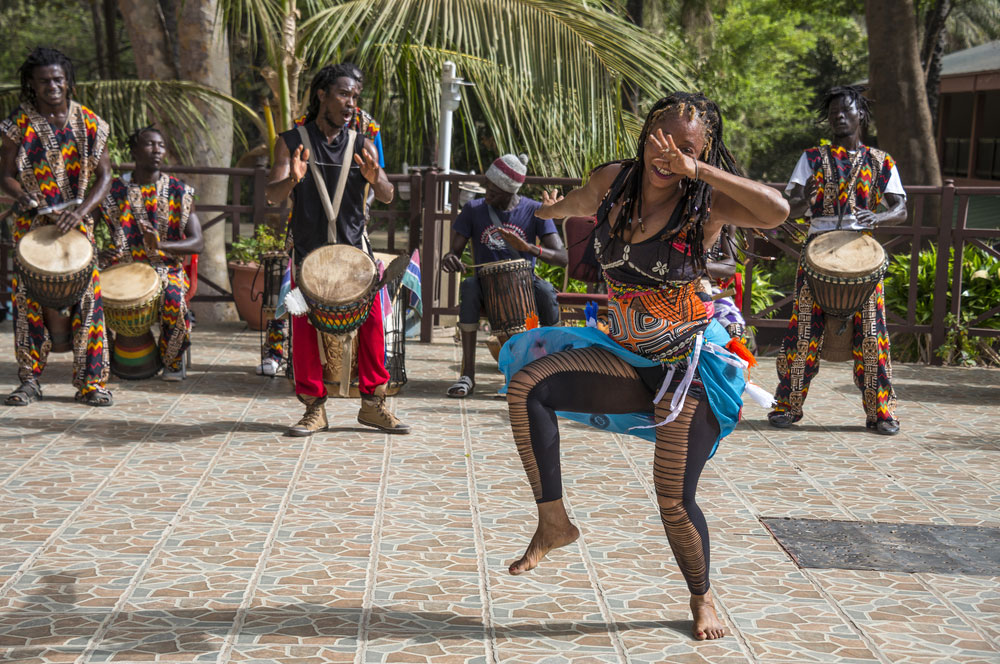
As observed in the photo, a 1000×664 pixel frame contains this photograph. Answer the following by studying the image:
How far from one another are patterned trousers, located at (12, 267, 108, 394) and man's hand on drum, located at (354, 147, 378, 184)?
2.20m

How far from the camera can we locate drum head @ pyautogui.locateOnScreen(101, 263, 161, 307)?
8.32 m

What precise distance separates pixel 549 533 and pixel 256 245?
7717 millimetres

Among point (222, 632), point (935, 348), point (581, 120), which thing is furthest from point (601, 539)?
point (935, 348)

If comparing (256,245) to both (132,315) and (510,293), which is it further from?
(510,293)

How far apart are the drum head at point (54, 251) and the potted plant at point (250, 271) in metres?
3.31

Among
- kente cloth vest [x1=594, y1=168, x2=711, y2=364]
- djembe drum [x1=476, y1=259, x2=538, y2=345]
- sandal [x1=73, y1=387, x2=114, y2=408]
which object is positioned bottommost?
sandal [x1=73, y1=387, x2=114, y2=408]

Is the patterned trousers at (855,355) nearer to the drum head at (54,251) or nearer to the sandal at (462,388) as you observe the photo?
the sandal at (462,388)

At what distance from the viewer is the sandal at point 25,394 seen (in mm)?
7598

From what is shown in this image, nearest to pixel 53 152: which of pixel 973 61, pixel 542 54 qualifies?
pixel 542 54

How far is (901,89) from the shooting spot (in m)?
14.5

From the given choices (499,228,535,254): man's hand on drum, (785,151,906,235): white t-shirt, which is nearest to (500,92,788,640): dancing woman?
(785,151,906,235): white t-shirt

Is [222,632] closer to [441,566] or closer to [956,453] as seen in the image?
[441,566]

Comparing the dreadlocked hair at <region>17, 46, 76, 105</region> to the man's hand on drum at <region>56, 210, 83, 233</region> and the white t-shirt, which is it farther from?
the white t-shirt

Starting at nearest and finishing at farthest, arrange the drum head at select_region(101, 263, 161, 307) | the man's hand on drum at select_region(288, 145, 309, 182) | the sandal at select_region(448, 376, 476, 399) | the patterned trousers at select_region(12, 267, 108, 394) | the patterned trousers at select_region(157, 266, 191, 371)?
the man's hand on drum at select_region(288, 145, 309, 182)
the patterned trousers at select_region(12, 267, 108, 394)
the drum head at select_region(101, 263, 161, 307)
the sandal at select_region(448, 376, 476, 399)
the patterned trousers at select_region(157, 266, 191, 371)
